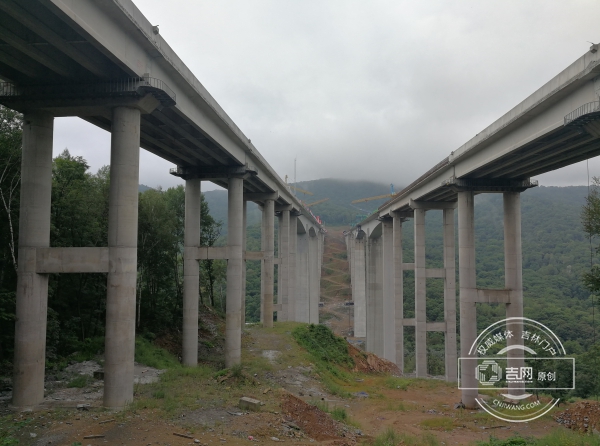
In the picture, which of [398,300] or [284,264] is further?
[284,264]

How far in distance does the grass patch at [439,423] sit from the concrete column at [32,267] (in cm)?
1557

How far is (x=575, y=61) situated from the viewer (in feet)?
47.7

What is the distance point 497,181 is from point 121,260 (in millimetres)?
21160

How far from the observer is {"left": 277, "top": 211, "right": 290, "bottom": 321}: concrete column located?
44.2m

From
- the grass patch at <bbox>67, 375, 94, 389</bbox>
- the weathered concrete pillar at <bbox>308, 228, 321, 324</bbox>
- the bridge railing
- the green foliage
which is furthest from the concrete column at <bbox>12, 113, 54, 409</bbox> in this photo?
the weathered concrete pillar at <bbox>308, 228, 321, 324</bbox>

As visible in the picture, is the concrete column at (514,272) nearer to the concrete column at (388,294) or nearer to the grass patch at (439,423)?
the grass patch at (439,423)

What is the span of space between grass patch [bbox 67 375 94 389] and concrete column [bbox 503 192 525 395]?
21.3 metres

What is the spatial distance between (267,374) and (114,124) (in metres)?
16.6

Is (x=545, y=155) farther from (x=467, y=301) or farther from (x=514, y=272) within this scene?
(x=467, y=301)

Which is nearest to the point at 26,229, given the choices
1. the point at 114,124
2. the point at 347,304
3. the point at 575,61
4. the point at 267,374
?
the point at 114,124

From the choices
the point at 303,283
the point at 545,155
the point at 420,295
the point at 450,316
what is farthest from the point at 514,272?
the point at 303,283

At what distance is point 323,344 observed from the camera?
3694 cm

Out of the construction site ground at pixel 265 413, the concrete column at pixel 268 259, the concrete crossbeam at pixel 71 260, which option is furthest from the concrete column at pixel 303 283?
the concrete crossbeam at pixel 71 260

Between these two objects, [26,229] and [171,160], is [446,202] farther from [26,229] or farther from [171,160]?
[26,229]
